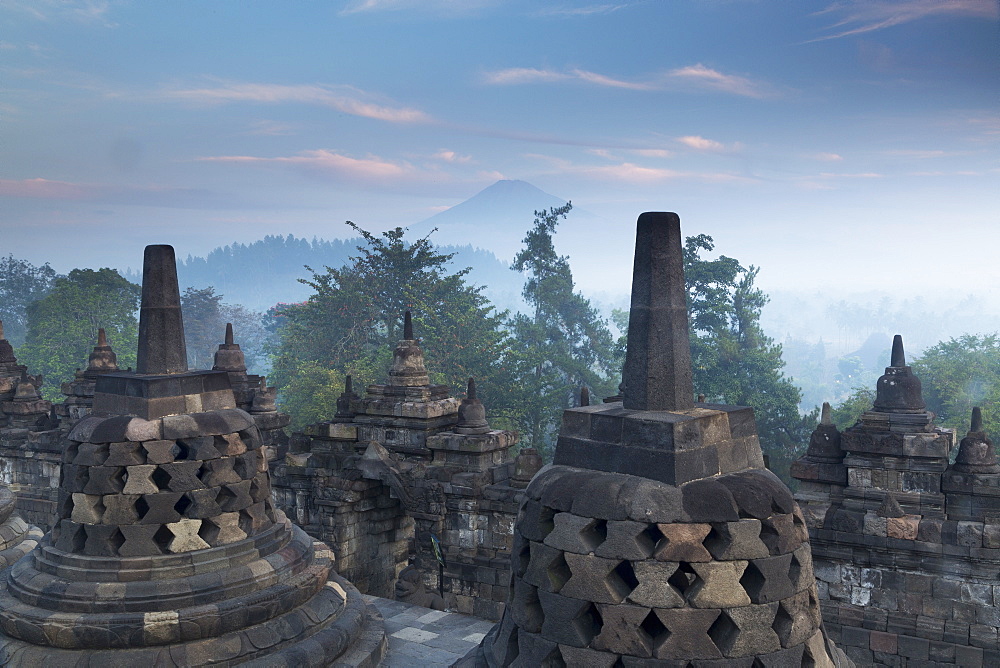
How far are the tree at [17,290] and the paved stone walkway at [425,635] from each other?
254 feet

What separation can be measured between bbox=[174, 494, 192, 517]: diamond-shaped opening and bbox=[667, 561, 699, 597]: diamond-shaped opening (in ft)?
19.5

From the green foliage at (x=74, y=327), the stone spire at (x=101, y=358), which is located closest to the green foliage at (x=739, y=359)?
the stone spire at (x=101, y=358)

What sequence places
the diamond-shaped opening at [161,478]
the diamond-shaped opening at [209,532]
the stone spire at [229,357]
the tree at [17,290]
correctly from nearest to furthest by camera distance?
the diamond-shaped opening at [161,478]
the diamond-shaped opening at [209,532]
the stone spire at [229,357]
the tree at [17,290]

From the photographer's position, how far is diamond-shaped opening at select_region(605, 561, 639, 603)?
387cm

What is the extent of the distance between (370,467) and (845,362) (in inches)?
6626

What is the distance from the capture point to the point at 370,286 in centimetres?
4547

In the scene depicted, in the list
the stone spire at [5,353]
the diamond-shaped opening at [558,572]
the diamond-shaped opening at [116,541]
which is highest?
the stone spire at [5,353]

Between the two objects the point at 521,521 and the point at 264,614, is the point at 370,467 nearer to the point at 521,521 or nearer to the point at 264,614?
the point at 264,614

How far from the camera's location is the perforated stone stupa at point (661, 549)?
12.5 ft

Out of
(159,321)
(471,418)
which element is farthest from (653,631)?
(471,418)

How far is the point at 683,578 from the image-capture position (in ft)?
12.7

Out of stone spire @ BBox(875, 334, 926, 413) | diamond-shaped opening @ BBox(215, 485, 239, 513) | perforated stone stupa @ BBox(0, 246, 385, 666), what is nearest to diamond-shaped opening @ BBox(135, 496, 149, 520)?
perforated stone stupa @ BBox(0, 246, 385, 666)

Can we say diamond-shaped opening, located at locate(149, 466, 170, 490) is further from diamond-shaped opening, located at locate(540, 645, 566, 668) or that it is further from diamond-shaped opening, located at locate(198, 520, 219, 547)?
diamond-shaped opening, located at locate(540, 645, 566, 668)

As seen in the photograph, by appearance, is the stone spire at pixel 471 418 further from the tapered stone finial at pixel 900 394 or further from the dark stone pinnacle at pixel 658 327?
the dark stone pinnacle at pixel 658 327
